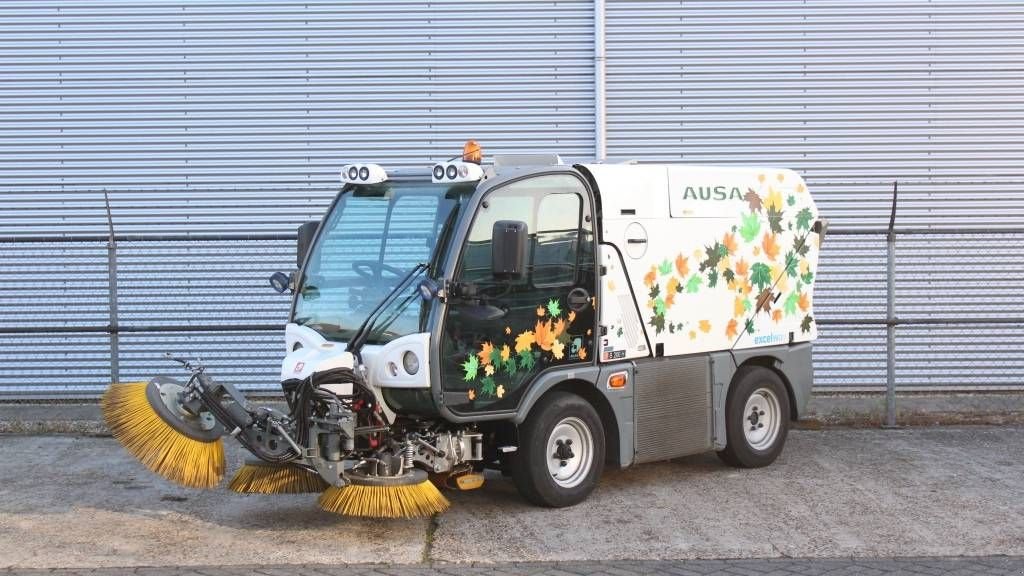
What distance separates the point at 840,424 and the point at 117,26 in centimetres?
833

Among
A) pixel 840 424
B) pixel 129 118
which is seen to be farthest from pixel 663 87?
pixel 129 118

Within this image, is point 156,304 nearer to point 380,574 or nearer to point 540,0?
point 540,0

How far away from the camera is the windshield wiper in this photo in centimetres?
806

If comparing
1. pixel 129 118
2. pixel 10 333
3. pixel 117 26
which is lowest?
pixel 10 333

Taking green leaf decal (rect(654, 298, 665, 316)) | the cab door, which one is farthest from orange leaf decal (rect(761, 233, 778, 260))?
the cab door

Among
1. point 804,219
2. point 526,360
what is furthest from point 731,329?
point 526,360

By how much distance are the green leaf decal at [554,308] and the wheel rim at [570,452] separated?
0.72 m

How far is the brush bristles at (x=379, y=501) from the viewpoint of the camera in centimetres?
754

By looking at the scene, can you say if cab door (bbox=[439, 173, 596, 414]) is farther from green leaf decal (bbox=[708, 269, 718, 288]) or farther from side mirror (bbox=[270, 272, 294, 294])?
side mirror (bbox=[270, 272, 294, 294])

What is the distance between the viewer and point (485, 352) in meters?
8.09

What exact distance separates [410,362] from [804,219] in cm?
395

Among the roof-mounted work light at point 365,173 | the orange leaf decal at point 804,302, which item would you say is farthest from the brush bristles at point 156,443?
the orange leaf decal at point 804,302

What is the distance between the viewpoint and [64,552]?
7.48 m

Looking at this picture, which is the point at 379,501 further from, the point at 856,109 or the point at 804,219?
the point at 856,109
